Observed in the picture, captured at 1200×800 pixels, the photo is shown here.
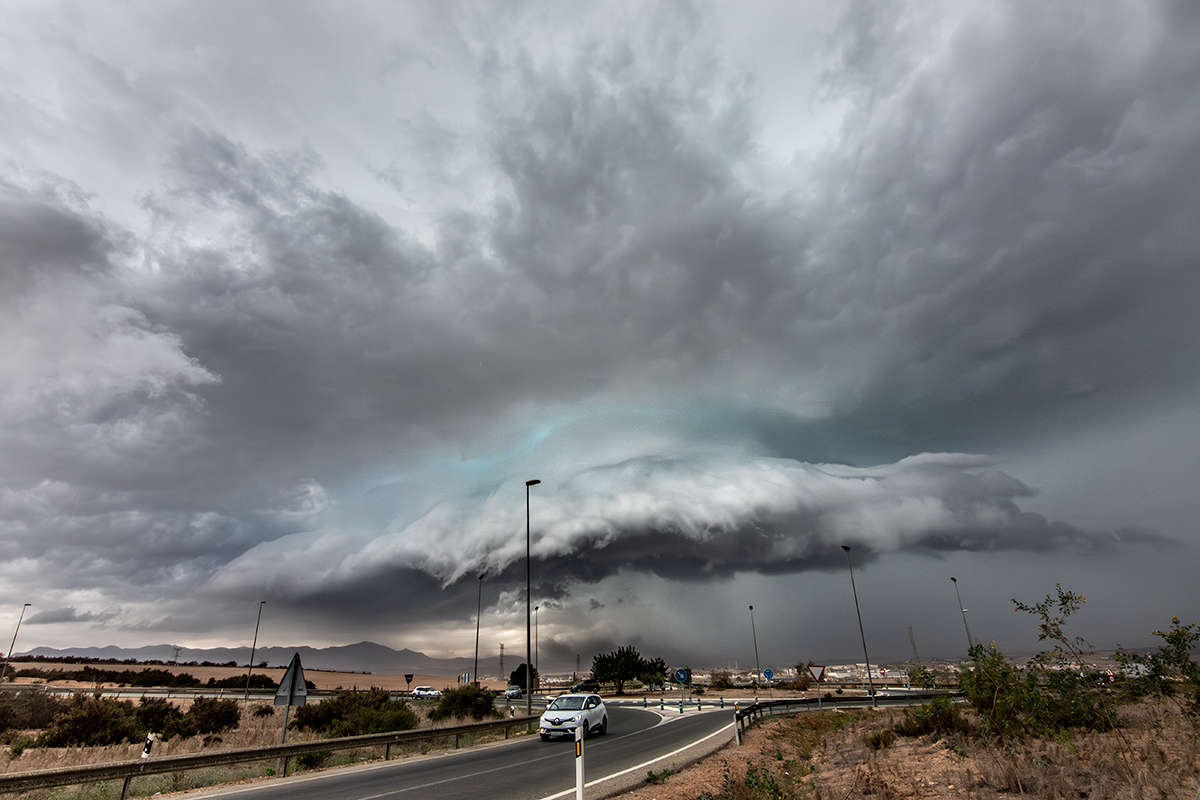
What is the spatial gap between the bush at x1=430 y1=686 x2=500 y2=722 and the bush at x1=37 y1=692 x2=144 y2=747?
14.3 meters

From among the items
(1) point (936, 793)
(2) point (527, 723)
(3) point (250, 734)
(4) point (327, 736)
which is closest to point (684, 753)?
(1) point (936, 793)

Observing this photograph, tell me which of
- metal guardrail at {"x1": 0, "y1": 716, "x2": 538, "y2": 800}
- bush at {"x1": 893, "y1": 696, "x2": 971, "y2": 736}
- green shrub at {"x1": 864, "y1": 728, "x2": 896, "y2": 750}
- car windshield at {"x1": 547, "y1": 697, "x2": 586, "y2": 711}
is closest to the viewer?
metal guardrail at {"x1": 0, "y1": 716, "x2": 538, "y2": 800}

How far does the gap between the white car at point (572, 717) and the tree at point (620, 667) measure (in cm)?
5151

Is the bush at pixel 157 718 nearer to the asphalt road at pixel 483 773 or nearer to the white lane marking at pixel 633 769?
the asphalt road at pixel 483 773

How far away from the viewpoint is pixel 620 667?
73.0 meters

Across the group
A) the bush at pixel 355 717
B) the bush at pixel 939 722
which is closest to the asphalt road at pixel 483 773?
the bush at pixel 355 717

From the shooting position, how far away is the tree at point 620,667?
239ft

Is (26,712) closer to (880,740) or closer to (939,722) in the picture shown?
(880,740)

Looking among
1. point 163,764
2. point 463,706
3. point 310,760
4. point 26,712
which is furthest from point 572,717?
point 26,712

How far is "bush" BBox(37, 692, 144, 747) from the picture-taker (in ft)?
70.0

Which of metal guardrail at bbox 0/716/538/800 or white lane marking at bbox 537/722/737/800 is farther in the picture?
white lane marking at bbox 537/722/737/800

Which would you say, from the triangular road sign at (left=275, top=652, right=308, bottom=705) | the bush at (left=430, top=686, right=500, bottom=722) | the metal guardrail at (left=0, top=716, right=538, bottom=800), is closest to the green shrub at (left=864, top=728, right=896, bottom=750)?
the metal guardrail at (left=0, top=716, right=538, bottom=800)

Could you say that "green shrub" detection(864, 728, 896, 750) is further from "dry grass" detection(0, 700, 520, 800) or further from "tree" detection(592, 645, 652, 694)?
"tree" detection(592, 645, 652, 694)

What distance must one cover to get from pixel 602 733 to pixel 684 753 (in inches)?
295
